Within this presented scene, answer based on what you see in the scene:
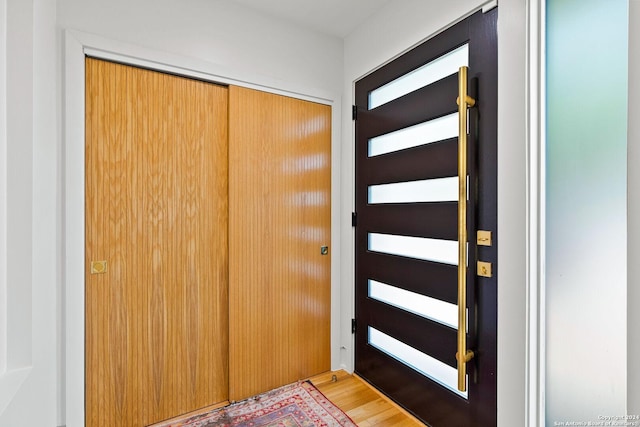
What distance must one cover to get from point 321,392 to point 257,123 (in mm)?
1864

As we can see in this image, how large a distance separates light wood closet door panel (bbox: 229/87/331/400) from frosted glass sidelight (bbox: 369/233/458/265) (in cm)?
44

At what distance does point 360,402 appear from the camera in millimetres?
1890

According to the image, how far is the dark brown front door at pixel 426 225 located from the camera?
1375 millimetres

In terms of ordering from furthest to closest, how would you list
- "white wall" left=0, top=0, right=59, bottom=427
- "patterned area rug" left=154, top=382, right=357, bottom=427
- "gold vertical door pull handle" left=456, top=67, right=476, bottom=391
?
"patterned area rug" left=154, top=382, right=357, bottom=427 < "gold vertical door pull handle" left=456, top=67, right=476, bottom=391 < "white wall" left=0, top=0, right=59, bottom=427

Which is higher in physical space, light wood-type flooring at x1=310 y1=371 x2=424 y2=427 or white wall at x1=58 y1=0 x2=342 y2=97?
white wall at x1=58 y1=0 x2=342 y2=97

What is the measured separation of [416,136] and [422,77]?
332 mm

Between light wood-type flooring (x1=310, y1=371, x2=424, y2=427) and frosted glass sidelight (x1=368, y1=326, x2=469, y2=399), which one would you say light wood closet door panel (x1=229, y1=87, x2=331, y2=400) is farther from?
frosted glass sidelight (x1=368, y1=326, x2=469, y2=399)

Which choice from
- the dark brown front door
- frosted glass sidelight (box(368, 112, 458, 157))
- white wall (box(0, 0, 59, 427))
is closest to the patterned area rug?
the dark brown front door

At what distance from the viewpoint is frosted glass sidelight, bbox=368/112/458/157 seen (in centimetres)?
154

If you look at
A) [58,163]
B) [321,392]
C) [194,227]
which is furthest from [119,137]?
[321,392]

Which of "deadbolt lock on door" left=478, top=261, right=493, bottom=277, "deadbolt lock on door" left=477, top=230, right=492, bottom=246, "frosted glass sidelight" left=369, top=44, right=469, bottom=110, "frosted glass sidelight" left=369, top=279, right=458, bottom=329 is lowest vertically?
"frosted glass sidelight" left=369, top=279, right=458, bottom=329

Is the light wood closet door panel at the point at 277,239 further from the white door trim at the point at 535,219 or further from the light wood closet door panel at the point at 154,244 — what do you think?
the white door trim at the point at 535,219

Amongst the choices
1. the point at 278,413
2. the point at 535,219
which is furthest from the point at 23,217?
the point at 535,219

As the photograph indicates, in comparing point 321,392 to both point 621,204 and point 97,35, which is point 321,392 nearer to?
point 621,204
